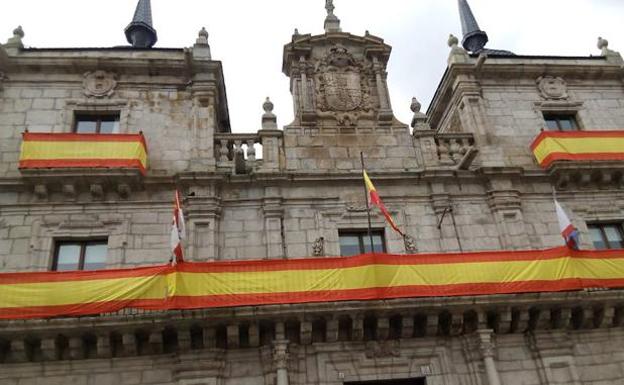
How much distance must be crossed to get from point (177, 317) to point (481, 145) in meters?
9.51

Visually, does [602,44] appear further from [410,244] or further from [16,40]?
[16,40]

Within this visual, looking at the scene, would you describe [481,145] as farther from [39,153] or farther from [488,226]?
[39,153]

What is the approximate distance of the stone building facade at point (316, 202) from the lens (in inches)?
481

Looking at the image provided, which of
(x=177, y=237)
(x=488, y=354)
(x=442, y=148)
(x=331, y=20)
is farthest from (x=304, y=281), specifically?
(x=331, y=20)

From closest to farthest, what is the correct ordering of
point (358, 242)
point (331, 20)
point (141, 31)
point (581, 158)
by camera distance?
point (358, 242) < point (581, 158) < point (331, 20) < point (141, 31)

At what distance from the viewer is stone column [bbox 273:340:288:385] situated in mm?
11906

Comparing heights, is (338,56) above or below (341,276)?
above

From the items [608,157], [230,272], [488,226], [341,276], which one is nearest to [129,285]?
[230,272]

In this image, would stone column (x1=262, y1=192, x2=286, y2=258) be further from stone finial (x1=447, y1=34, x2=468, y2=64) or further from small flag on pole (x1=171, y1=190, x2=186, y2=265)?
stone finial (x1=447, y1=34, x2=468, y2=64)

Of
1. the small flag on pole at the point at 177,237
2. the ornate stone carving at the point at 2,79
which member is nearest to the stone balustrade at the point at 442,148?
the small flag on pole at the point at 177,237

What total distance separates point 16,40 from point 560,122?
16.1 metres

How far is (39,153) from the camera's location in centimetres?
1423

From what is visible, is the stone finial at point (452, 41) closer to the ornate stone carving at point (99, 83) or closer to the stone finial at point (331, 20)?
the stone finial at point (331, 20)

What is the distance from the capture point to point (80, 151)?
47.2ft
